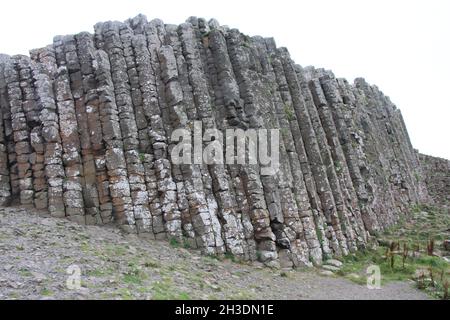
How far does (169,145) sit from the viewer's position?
20.6 metres

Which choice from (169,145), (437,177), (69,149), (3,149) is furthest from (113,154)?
(437,177)

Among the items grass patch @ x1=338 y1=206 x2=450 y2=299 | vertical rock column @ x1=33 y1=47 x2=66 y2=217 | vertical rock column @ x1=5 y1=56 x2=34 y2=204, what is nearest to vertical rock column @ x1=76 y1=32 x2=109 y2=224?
vertical rock column @ x1=33 y1=47 x2=66 y2=217

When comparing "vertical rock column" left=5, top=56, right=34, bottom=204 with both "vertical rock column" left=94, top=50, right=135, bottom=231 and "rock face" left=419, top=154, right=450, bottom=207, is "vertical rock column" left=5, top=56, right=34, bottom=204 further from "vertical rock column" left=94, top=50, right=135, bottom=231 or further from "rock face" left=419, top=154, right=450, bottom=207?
"rock face" left=419, top=154, right=450, bottom=207

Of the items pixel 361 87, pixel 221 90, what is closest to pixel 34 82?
pixel 221 90

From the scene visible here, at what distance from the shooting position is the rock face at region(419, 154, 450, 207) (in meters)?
43.1

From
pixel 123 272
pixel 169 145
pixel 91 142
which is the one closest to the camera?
pixel 123 272

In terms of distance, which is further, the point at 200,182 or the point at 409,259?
the point at 409,259

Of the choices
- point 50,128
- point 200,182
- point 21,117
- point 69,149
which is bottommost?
point 200,182

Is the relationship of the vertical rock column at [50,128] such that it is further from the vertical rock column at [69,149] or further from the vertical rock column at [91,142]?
the vertical rock column at [91,142]

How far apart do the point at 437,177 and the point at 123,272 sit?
139ft

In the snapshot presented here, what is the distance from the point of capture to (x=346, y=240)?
2284 centimetres

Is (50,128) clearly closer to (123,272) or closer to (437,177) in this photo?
(123,272)

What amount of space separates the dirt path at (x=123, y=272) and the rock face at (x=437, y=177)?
2854cm

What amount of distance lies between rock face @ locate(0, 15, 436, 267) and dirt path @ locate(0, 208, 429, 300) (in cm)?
118
